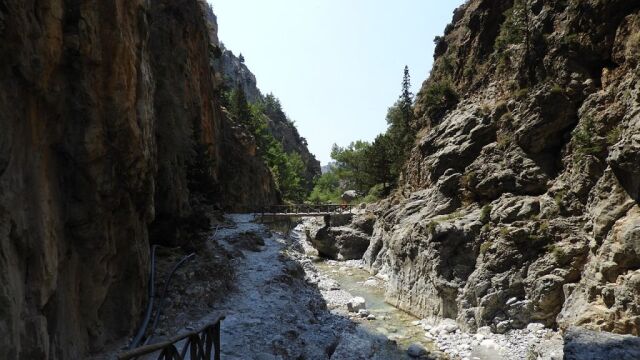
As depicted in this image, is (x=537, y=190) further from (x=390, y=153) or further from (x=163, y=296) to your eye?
(x=390, y=153)

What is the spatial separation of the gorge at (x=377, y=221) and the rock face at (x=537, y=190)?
0.10m

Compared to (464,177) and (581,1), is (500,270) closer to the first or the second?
(464,177)

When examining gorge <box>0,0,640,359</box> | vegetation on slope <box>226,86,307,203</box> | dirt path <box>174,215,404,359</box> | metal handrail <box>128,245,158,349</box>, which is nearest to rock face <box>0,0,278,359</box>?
gorge <box>0,0,640,359</box>

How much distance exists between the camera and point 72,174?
10.7m

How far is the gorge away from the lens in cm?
877

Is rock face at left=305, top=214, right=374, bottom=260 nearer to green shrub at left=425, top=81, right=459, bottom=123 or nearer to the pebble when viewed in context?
green shrub at left=425, top=81, right=459, bottom=123

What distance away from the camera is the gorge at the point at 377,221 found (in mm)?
8773

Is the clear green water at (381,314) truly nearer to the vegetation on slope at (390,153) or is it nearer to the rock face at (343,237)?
the rock face at (343,237)

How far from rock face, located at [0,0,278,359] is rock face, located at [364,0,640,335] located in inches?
618

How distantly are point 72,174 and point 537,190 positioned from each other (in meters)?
21.1

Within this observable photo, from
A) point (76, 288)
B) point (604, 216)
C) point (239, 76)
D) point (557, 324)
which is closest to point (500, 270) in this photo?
point (557, 324)

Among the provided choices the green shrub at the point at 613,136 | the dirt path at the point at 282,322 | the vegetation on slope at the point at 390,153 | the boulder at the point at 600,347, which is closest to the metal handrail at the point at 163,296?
the dirt path at the point at 282,322

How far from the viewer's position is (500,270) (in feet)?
65.1

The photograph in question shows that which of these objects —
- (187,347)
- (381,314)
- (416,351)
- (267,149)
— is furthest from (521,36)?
(267,149)
